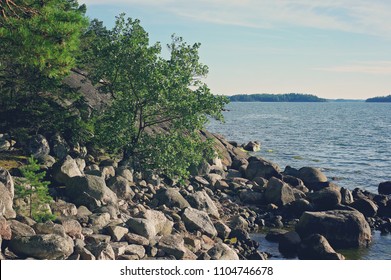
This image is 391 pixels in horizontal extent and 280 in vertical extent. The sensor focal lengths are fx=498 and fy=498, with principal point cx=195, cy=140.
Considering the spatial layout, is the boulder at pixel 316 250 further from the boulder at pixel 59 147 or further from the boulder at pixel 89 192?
the boulder at pixel 59 147

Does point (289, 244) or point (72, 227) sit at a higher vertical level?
point (72, 227)

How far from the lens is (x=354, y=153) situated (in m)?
53.3

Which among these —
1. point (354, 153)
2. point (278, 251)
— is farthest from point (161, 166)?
point (354, 153)

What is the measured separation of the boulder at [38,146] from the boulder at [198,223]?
7.32 m

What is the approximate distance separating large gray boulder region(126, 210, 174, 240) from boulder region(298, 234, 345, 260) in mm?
5229

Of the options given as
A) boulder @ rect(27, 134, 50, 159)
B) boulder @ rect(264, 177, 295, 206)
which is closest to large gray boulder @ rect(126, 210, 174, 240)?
boulder @ rect(27, 134, 50, 159)

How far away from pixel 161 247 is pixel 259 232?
7.41 metres

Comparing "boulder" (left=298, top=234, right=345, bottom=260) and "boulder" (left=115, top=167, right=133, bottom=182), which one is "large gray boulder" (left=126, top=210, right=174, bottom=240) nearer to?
"boulder" (left=115, top=167, right=133, bottom=182)

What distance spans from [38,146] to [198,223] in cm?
848

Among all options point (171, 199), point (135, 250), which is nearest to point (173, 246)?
point (135, 250)

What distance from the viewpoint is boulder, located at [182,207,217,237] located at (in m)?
18.8

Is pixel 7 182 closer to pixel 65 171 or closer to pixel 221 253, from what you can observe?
pixel 65 171

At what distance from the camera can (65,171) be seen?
63.6 feet
